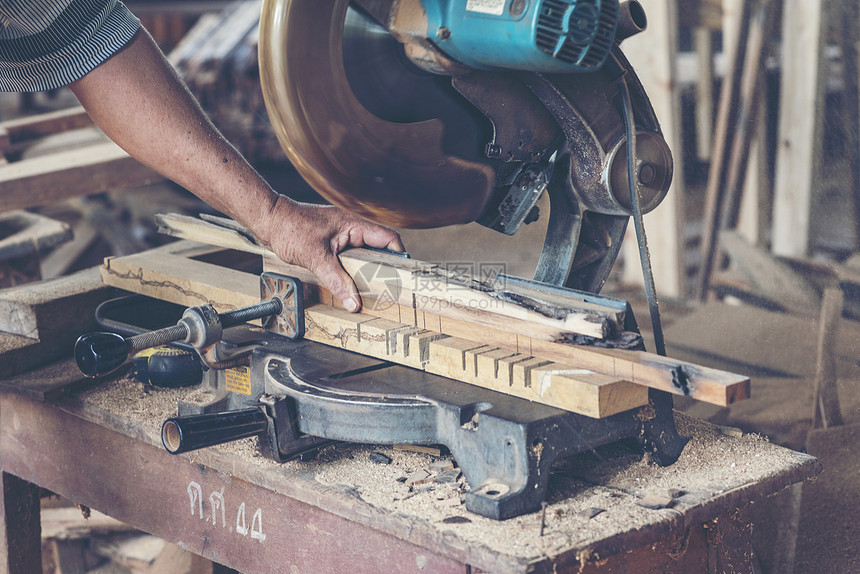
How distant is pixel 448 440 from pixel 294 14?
0.54 meters

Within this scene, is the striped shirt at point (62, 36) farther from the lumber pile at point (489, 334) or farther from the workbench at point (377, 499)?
the workbench at point (377, 499)

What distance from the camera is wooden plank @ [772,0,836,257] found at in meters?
2.86

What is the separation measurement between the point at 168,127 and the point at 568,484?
0.80 metres

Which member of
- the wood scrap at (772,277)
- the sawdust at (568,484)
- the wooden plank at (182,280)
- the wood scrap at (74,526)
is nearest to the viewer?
the sawdust at (568,484)

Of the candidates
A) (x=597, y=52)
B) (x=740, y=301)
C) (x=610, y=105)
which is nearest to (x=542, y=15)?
(x=597, y=52)

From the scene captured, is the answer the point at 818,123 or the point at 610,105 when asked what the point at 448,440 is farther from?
the point at 818,123

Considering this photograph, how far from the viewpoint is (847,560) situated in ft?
4.93

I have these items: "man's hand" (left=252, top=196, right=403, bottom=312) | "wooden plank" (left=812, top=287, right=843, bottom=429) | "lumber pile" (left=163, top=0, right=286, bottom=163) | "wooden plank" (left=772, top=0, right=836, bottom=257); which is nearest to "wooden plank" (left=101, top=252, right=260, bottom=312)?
"man's hand" (left=252, top=196, right=403, bottom=312)

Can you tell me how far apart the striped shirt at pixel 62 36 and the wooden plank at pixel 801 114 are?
88.6 inches

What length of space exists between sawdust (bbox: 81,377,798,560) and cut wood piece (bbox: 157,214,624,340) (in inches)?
7.4

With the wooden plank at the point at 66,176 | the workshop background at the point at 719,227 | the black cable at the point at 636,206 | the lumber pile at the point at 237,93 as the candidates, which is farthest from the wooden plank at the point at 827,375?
the lumber pile at the point at 237,93

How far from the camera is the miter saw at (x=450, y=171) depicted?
41.3 inches

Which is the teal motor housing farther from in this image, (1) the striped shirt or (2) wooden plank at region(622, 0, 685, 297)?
(2) wooden plank at region(622, 0, 685, 297)

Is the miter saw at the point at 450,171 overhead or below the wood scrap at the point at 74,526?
overhead
